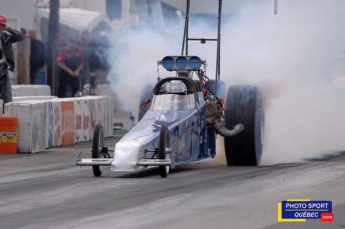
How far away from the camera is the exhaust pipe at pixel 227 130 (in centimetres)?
1984

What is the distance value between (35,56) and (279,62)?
35.3 ft

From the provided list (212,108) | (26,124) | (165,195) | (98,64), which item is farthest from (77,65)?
(165,195)

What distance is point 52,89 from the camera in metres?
32.8

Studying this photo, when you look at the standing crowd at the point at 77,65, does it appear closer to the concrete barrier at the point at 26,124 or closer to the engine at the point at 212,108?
the concrete barrier at the point at 26,124

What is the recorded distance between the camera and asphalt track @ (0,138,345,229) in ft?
43.8

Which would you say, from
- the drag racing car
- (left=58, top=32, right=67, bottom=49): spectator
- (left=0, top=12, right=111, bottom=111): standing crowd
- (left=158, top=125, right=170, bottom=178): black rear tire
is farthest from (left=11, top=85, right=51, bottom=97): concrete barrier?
(left=158, top=125, right=170, bottom=178): black rear tire

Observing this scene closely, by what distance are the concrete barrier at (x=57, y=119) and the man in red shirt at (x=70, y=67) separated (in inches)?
154

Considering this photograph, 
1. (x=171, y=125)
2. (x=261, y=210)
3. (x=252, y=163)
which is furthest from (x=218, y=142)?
(x=261, y=210)

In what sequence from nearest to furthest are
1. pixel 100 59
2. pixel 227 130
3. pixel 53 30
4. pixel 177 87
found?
pixel 177 87, pixel 227 130, pixel 100 59, pixel 53 30

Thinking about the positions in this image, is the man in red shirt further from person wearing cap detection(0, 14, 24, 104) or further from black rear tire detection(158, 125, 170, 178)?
black rear tire detection(158, 125, 170, 178)

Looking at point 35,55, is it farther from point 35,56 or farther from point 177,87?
point 177,87

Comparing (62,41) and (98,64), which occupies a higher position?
(62,41)

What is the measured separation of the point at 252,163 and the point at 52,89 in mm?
13424

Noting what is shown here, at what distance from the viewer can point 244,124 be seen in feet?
66.2
